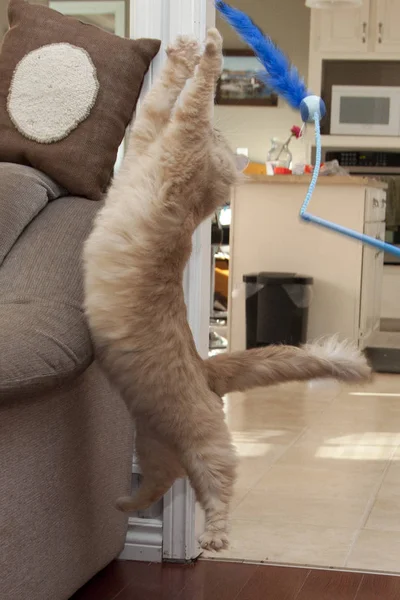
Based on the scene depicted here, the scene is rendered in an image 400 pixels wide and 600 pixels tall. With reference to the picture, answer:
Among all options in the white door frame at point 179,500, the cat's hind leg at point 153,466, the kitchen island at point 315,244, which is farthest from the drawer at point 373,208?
the cat's hind leg at point 153,466

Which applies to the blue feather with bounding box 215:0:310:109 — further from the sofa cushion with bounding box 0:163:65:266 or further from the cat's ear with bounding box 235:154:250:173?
the sofa cushion with bounding box 0:163:65:266

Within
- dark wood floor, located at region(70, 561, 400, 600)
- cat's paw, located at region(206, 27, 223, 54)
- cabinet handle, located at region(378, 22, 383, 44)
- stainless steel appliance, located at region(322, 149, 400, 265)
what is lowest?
dark wood floor, located at region(70, 561, 400, 600)

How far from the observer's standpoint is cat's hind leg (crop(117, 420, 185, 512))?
166cm

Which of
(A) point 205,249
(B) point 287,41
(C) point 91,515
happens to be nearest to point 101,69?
(A) point 205,249

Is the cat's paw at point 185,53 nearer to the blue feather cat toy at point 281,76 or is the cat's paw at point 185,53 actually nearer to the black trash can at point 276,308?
the blue feather cat toy at point 281,76

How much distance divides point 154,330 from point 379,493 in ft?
5.03

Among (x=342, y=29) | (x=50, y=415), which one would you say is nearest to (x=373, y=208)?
(x=342, y=29)

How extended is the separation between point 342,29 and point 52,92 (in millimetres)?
3815

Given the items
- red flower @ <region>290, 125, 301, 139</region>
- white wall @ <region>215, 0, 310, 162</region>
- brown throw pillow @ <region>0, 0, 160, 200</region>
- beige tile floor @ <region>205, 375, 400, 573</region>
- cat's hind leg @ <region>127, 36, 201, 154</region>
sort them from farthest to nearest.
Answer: white wall @ <region>215, 0, 310, 162</region>, red flower @ <region>290, 125, 301, 139</region>, beige tile floor @ <region>205, 375, 400, 573</region>, brown throw pillow @ <region>0, 0, 160, 200</region>, cat's hind leg @ <region>127, 36, 201, 154</region>

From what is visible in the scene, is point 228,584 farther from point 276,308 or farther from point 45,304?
point 276,308

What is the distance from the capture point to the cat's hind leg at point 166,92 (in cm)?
155

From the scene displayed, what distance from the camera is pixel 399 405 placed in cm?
407

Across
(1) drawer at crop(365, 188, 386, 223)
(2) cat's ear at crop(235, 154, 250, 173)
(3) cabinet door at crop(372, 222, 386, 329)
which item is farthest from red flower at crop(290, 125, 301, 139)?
(2) cat's ear at crop(235, 154, 250, 173)

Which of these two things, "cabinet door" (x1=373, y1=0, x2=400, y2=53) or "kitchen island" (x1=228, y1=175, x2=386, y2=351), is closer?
"kitchen island" (x1=228, y1=175, x2=386, y2=351)
